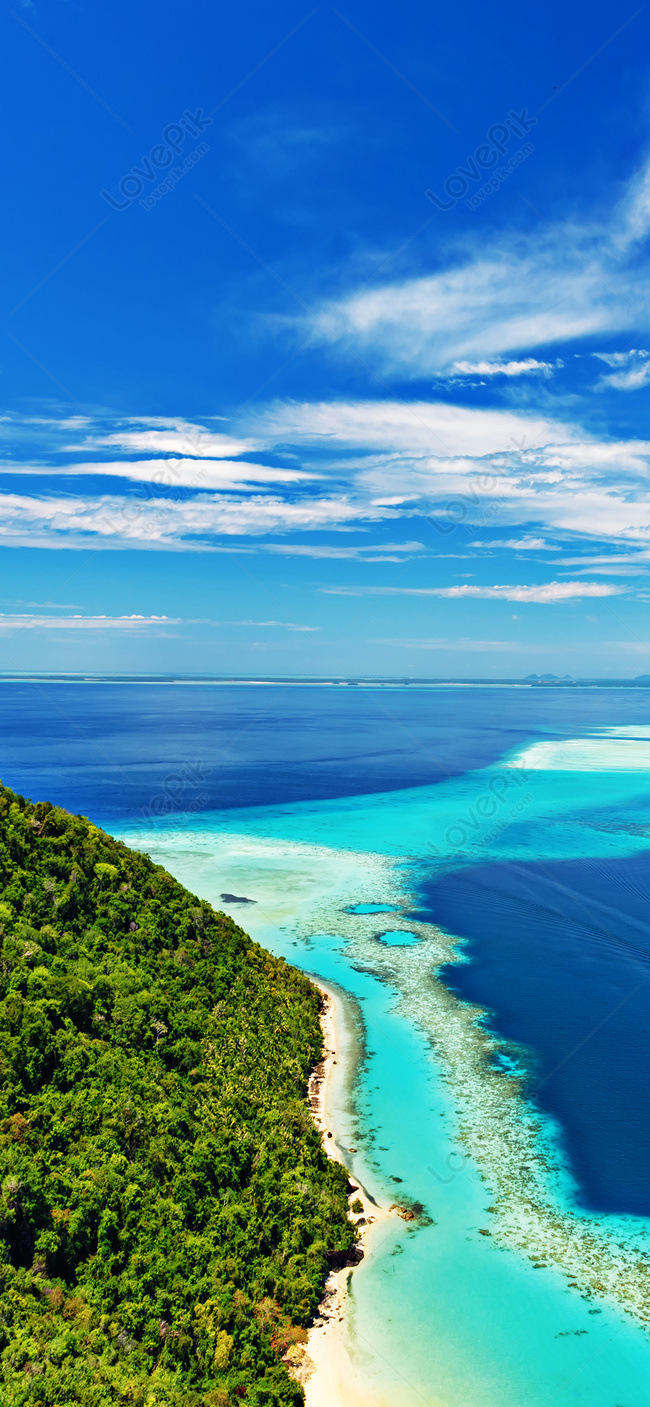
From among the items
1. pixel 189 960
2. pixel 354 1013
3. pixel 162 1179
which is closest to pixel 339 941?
pixel 354 1013

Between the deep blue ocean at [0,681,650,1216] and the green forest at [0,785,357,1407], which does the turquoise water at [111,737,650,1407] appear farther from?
the green forest at [0,785,357,1407]

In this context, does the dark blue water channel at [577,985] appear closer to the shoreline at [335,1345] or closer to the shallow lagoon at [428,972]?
the shallow lagoon at [428,972]

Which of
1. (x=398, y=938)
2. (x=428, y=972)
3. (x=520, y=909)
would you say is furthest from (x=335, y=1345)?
(x=520, y=909)

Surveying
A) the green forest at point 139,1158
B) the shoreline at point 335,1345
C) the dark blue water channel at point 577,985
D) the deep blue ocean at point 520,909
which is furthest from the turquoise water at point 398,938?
the shoreline at point 335,1345

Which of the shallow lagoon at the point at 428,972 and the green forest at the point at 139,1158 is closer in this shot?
the green forest at the point at 139,1158

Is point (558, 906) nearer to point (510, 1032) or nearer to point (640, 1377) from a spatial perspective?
point (510, 1032)

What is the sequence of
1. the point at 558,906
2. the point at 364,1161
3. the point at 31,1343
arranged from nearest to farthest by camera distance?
the point at 31,1343
the point at 364,1161
the point at 558,906
